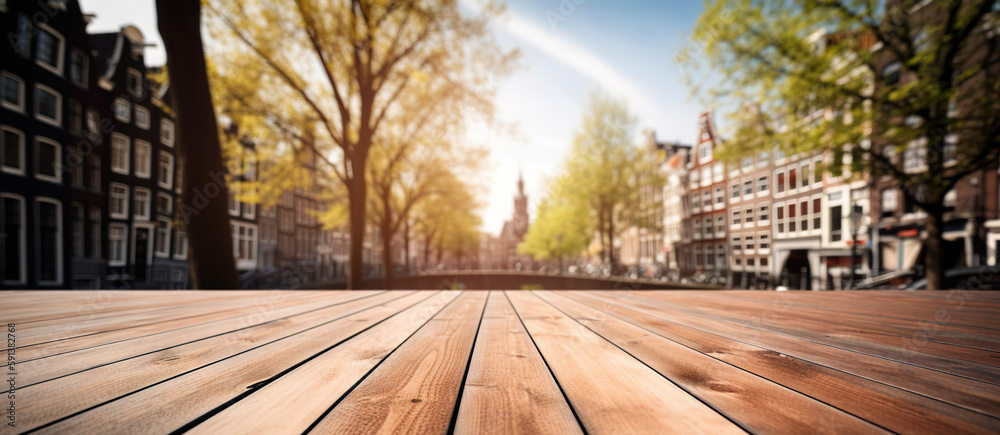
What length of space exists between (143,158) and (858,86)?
23.2 metres

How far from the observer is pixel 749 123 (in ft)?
30.9

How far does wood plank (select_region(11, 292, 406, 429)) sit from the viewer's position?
0.83m

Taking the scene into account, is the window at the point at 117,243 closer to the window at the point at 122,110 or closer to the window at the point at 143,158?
the window at the point at 143,158

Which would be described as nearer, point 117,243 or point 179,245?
point 117,243

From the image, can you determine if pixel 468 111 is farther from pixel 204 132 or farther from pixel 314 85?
pixel 204 132

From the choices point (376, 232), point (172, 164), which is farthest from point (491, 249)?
point (172, 164)

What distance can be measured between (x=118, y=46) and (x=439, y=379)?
23541 millimetres

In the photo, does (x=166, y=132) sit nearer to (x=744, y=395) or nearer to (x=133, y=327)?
(x=133, y=327)

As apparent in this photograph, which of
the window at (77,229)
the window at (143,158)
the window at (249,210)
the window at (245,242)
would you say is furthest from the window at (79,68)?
the window at (249,210)

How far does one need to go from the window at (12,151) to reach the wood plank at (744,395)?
17.6 metres

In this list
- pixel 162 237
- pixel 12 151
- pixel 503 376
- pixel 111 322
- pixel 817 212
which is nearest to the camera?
pixel 503 376

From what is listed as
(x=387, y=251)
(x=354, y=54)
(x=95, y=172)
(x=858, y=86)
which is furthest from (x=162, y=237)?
(x=858, y=86)

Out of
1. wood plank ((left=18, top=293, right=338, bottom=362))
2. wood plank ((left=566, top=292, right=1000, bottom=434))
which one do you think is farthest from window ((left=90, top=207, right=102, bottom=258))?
wood plank ((left=566, top=292, right=1000, bottom=434))

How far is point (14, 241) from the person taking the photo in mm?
12477
